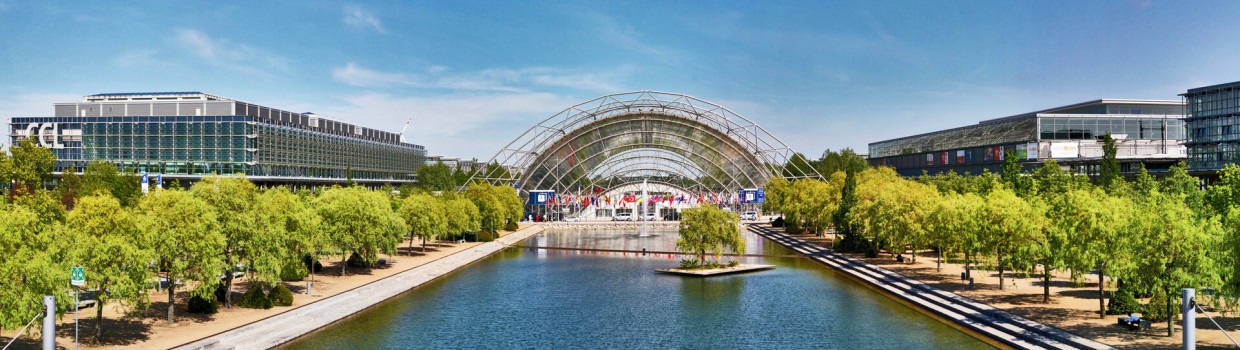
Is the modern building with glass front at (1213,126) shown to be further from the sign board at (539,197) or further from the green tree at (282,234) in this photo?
the green tree at (282,234)

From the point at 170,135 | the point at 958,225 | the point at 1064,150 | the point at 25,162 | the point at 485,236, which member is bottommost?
the point at 485,236

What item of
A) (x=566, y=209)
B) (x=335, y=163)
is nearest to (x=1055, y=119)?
(x=566, y=209)

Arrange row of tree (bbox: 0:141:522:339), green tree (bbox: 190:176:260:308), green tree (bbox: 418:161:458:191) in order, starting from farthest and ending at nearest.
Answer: green tree (bbox: 418:161:458:191) < green tree (bbox: 190:176:260:308) < row of tree (bbox: 0:141:522:339)

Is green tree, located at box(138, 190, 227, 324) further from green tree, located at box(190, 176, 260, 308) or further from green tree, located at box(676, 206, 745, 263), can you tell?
green tree, located at box(676, 206, 745, 263)

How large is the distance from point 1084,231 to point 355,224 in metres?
42.7

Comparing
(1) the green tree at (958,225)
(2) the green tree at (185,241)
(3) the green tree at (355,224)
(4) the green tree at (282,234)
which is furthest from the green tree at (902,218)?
(2) the green tree at (185,241)

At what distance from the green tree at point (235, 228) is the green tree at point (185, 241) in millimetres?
1162

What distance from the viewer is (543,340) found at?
39.1 metres

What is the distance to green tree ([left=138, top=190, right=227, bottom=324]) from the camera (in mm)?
38250

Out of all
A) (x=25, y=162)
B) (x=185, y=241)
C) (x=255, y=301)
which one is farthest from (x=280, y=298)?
(x=25, y=162)

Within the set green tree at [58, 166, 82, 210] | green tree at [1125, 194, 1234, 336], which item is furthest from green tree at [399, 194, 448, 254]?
green tree at [1125, 194, 1234, 336]

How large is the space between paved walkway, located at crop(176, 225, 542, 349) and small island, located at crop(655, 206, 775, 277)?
59.7ft

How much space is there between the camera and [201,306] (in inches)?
1651

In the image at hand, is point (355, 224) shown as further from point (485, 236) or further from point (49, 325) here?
point (485, 236)
